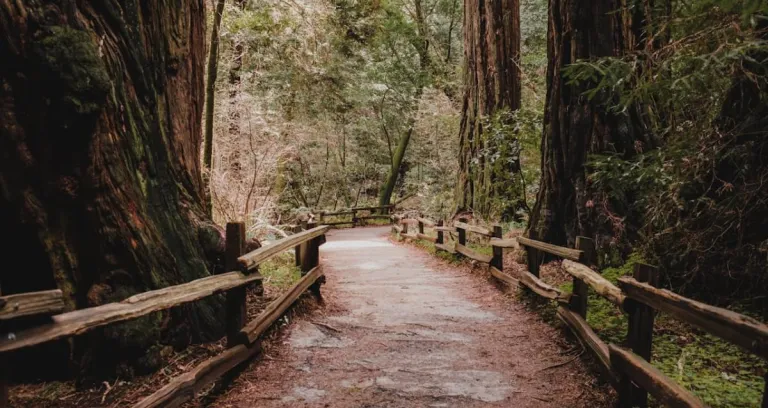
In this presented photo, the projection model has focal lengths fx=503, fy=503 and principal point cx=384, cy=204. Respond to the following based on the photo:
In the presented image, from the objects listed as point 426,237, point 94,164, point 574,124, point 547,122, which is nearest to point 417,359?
point 94,164

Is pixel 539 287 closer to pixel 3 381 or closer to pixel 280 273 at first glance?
pixel 280 273

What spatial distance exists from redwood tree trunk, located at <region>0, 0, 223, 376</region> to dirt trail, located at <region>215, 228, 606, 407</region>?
937 mm

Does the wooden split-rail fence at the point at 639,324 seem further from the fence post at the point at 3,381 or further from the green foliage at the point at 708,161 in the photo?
the fence post at the point at 3,381

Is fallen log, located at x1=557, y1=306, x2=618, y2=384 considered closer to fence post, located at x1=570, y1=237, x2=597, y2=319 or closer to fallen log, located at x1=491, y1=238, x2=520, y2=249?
fence post, located at x1=570, y1=237, x2=597, y2=319

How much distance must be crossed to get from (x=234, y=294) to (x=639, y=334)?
3182 millimetres

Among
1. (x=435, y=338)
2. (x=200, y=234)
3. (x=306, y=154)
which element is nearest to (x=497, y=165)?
(x=435, y=338)

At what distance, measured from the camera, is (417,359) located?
16.0 ft

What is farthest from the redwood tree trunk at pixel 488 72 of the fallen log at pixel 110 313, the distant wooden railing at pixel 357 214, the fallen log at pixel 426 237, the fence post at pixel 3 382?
the distant wooden railing at pixel 357 214

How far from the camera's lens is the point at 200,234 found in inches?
193

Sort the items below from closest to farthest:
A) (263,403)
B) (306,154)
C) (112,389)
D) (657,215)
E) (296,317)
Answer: (112,389) < (263,403) < (657,215) < (296,317) < (306,154)

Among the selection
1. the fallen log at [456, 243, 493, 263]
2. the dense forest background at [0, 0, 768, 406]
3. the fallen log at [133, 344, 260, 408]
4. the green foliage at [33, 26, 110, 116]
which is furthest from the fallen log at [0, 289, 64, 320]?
the fallen log at [456, 243, 493, 263]

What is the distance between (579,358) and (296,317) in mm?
3250

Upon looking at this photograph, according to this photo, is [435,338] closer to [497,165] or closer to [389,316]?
[389,316]

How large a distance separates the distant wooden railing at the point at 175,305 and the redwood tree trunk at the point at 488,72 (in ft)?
23.5
